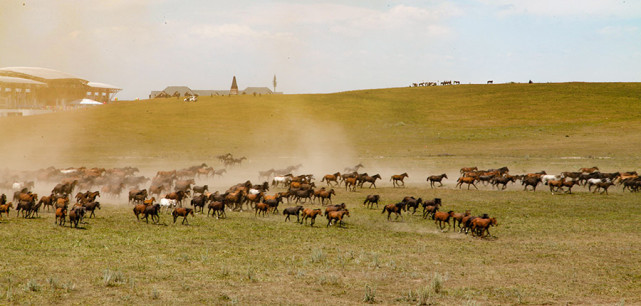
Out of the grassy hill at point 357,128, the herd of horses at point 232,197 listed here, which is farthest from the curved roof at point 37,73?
the herd of horses at point 232,197

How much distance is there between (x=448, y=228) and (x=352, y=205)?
24.7 feet

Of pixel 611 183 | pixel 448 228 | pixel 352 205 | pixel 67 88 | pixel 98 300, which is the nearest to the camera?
pixel 98 300

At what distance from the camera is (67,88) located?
13562cm

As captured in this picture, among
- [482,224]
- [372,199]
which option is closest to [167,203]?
[372,199]

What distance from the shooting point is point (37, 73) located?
134125mm

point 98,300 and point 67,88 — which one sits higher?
point 67,88

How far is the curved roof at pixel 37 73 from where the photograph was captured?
418 ft

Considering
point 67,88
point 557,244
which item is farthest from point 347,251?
point 67,88

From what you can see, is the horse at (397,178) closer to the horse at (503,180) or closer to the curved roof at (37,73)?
the horse at (503,180)

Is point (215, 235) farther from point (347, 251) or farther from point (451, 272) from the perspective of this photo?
point (451, 272)

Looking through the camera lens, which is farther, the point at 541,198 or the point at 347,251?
the point at 541,198

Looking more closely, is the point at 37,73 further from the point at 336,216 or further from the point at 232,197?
the point at 336,216

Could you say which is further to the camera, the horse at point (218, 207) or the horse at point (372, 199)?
the horse at point (372, 199)

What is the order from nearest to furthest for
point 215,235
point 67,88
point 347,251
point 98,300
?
point 98,300 → point 347,251 → point 215,235 → point 67,88
